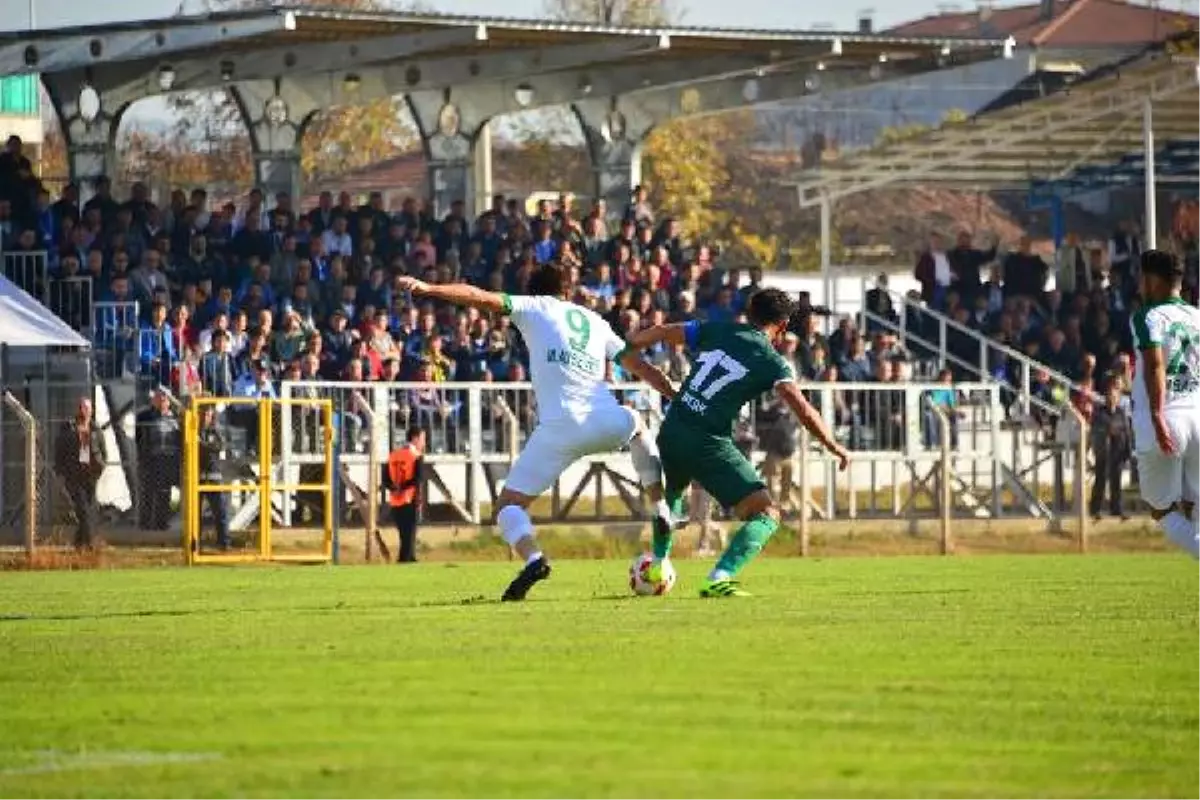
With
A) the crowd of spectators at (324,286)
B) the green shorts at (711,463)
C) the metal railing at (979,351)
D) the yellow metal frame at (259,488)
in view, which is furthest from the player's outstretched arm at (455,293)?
the metal railing at (979,351)

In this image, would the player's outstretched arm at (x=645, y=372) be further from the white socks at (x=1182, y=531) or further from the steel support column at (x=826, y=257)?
the steel support column at (x=826, y=257)

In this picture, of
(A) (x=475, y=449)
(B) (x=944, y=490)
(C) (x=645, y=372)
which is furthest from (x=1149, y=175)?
(C) (x=645, y=372)

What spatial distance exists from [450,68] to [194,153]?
47.3 meters

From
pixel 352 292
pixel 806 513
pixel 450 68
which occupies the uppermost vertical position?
pixel 450 68

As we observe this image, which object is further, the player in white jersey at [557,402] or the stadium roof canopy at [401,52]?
the stadium roof canopy at [401,52]

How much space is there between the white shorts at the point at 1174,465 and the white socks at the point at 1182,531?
0.13 metres

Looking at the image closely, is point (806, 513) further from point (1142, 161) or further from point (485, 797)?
point (485, 797)

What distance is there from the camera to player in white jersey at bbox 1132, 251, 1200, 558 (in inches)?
718

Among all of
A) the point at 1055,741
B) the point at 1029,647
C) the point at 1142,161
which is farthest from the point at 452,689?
the point at 1142,161

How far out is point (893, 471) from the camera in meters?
37.0

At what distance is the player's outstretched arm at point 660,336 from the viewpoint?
746 inches

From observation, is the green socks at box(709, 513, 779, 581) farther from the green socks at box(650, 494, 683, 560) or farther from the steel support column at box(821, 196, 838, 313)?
the steel support column at box(821, 196, 838, 313)

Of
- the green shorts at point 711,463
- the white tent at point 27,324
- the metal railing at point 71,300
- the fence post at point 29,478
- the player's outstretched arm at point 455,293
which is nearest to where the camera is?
Answer: the player's outstretched arm at point 455,293

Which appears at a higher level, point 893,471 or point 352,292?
point 352,292
